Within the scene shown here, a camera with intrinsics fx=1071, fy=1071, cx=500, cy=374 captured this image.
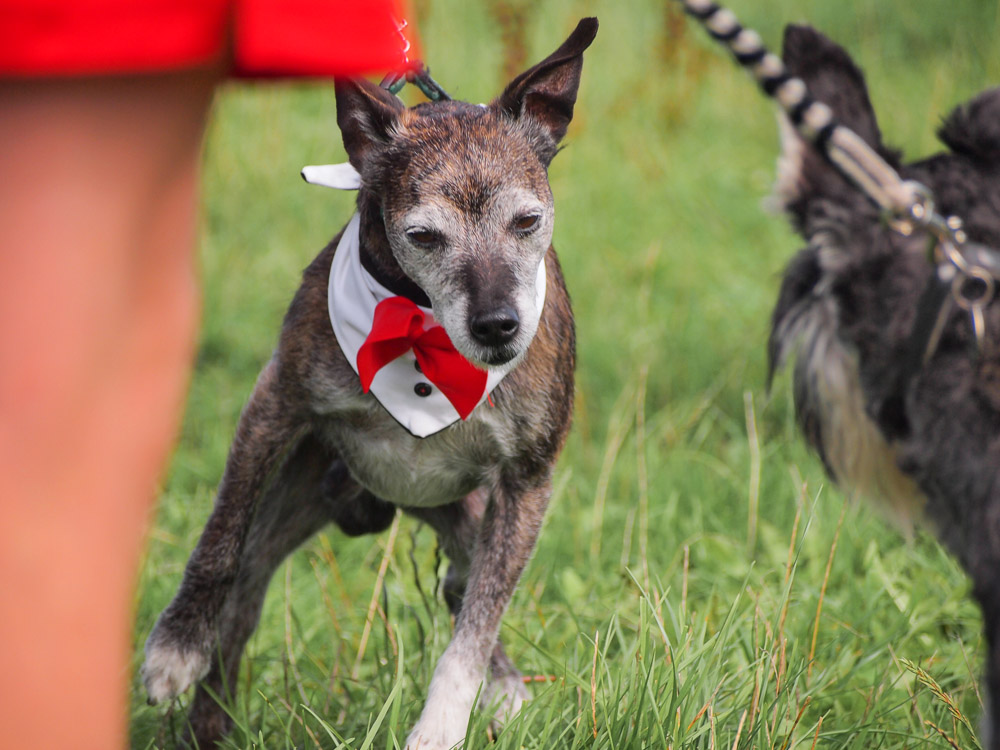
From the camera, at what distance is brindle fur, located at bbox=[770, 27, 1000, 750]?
1.90m

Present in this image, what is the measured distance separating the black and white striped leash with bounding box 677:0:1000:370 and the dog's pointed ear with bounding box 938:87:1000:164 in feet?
0.91

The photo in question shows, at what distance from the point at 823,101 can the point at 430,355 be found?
0.98 meters

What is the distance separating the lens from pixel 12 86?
117 cm

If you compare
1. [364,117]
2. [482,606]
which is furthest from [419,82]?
[482,606]

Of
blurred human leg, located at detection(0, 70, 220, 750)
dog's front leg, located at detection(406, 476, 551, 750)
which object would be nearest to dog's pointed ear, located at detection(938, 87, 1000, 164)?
dog's front leg, located at detection(406, 476, 551, 750)

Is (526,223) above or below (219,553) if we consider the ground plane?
above

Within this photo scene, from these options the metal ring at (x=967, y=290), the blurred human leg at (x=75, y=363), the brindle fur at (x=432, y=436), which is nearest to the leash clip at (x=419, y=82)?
the brindle fur at (x=432, y=436)

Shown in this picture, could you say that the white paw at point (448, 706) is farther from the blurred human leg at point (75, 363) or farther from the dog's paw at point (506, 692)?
the blurred human leg at point (75, 363)

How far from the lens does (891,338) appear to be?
2076 millimetres

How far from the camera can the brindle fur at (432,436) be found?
6.75 ft

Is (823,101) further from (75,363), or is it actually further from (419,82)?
(75,363)

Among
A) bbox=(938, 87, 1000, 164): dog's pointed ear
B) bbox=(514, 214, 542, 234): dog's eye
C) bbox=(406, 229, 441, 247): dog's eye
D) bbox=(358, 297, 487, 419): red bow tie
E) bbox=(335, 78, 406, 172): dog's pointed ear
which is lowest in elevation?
bbox=(358, 297, 487, 419): red bow tie

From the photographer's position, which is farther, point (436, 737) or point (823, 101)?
point (823, 101)

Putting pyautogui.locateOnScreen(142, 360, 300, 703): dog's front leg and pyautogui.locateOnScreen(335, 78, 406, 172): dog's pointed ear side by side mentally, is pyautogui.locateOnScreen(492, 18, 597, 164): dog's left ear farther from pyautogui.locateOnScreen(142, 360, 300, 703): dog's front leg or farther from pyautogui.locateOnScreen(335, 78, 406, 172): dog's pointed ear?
pyautogui.locateOnScreen(142, 360, 300, 703): dog's front leg
